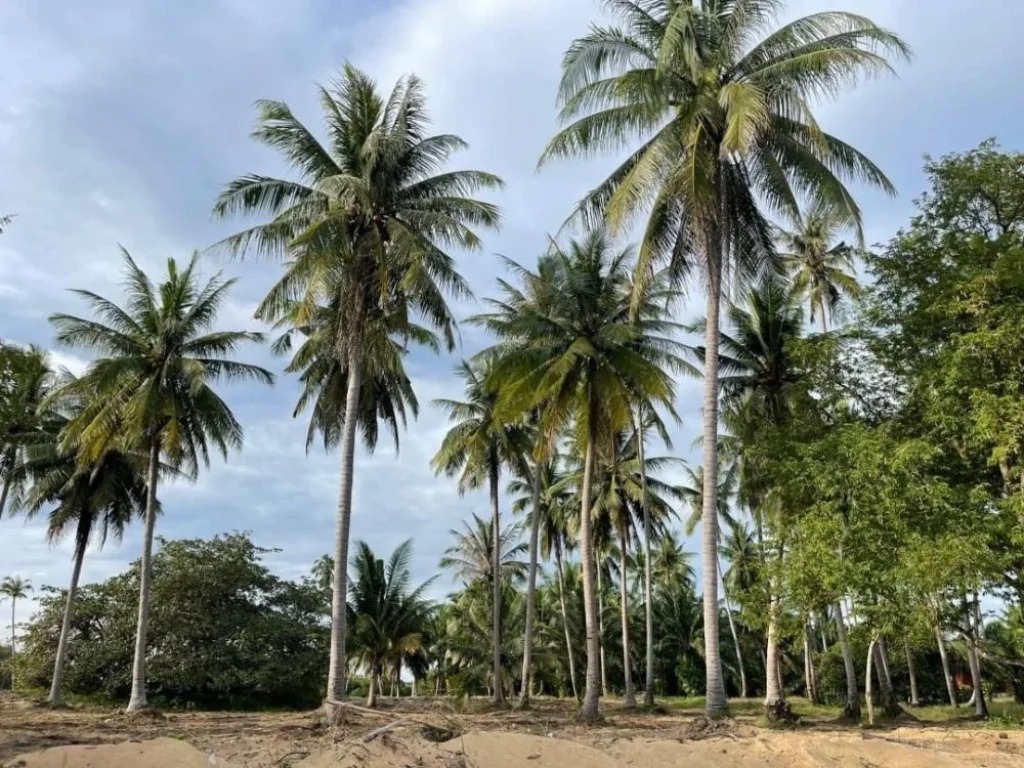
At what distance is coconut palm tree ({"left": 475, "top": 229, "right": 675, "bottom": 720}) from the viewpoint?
18.9 meters

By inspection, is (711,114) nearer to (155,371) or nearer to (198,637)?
(155,371)

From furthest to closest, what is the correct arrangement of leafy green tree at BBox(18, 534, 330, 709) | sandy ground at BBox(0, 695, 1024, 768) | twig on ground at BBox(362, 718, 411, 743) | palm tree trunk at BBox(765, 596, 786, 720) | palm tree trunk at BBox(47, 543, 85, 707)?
leafy green tree at BBox(18, 534, 330, 709), palm tree trunk at BBox(47, 543, 85, 707), palm tree trunk at BBox(765, 596, 786, 720), twig on ground at BBox(362, 718, 411, 743), sandy ground at BBox(0, 695, 1024, 768)

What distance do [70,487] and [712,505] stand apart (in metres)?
21.9

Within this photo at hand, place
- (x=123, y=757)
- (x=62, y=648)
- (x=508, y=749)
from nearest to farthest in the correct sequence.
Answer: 1. (x=123, y=757)
2. (x=508, y=749)
3. (x=62, y=648)

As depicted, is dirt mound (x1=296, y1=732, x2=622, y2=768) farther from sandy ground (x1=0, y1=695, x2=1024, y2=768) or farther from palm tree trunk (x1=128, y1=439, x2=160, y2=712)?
palm tree trunk (x1=128, y1=439, x2=160, y2=712)

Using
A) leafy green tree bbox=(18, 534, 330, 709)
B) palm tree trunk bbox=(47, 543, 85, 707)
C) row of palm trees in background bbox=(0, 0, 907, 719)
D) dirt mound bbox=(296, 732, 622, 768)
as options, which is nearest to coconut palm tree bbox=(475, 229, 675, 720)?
row of palm trees in background bbox=(0, 0, 907, 719)

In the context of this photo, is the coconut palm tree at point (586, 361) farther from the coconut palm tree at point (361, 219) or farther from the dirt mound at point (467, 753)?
the dirt mound at point (467, 753)

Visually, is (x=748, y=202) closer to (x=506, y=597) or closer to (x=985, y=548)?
(x=985, y=548)

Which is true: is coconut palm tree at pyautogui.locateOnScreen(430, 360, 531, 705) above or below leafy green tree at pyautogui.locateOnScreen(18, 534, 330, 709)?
above

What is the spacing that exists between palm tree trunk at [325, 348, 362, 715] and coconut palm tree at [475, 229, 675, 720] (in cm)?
398

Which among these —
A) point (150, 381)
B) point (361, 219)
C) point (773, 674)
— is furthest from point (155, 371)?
point (773, 674)

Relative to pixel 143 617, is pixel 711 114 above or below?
above

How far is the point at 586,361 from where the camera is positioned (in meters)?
19.9

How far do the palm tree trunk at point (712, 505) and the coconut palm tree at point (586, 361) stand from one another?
346 cm
